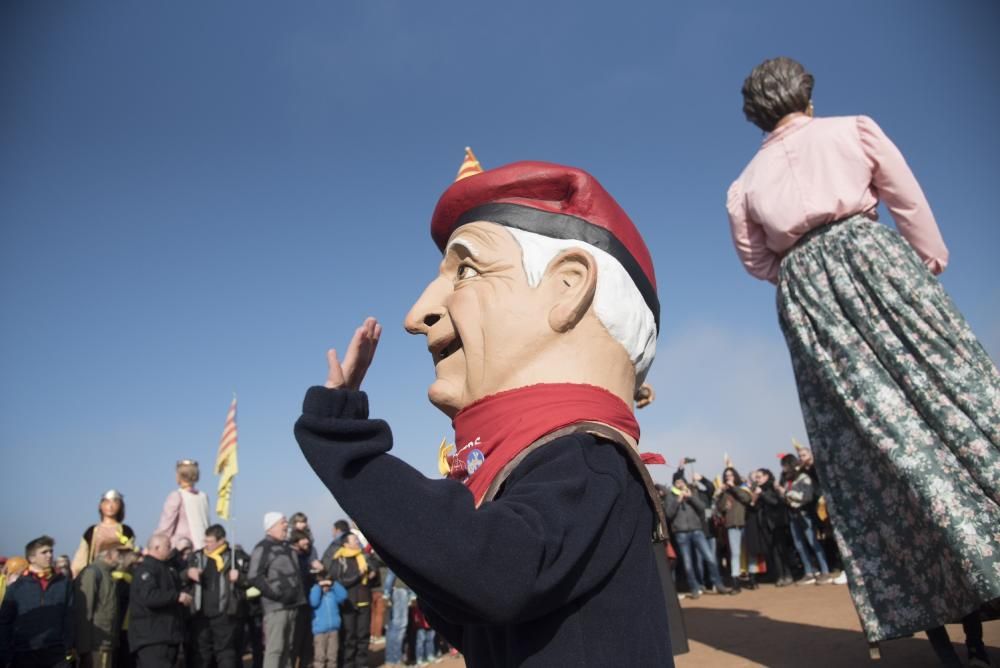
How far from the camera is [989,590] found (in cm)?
201

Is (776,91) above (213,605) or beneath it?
above

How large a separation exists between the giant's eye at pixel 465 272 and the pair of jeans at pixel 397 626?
736 centimetres

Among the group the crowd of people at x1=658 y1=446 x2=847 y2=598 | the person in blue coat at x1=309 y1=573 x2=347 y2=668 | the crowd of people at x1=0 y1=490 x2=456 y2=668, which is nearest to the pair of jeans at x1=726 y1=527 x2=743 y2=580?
the crowd of people at x1=658 y1=446 x2=847 y2=598

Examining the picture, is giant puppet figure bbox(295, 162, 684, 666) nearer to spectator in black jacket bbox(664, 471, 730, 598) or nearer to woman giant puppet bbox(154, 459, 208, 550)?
woman giant puppet bbox(154, 459, 208, 550)

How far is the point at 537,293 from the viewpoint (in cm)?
170

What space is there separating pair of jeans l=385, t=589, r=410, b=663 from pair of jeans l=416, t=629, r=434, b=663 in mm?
238

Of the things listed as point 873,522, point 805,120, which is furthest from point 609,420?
point 805,120

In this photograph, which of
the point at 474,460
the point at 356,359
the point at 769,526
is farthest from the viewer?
the point at 769,526

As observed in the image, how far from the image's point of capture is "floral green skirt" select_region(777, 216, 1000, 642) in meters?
2.18

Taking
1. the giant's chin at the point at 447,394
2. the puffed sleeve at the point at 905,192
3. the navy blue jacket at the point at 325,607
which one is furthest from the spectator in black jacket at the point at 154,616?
the puffed sleeve at the point at 905,192

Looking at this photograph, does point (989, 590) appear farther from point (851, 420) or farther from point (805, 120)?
point (805, 120)

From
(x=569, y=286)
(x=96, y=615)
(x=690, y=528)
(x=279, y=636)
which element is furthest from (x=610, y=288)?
(x=690, y=528)

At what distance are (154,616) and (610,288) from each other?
613cm

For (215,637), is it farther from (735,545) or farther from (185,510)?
(735,545)
